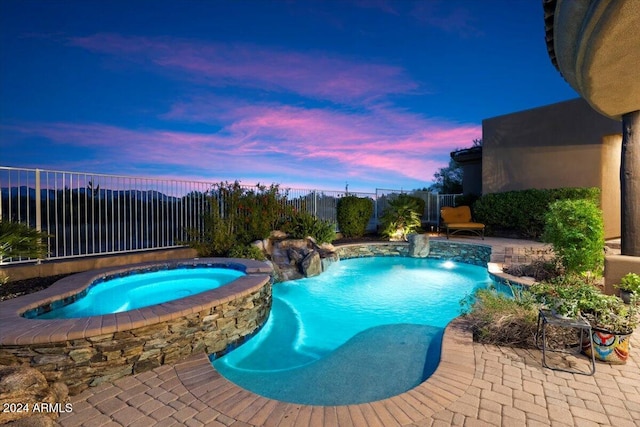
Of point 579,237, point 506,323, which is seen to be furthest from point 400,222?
point 506,323

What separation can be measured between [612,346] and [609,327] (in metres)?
0.16

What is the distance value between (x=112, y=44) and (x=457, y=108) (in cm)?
1281

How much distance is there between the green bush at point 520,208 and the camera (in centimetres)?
927

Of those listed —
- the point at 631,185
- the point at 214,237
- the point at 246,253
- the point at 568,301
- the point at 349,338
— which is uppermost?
the point at 631,185

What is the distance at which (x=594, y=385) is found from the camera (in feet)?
7.44

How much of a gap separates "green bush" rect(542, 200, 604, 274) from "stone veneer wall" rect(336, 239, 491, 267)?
333 cm

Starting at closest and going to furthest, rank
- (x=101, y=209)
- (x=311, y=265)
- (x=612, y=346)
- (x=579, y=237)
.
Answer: (x=612, y=346)
(x=579, y=237)
(x=101, y=209)
(x=311, y=265)

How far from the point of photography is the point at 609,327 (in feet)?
8.54

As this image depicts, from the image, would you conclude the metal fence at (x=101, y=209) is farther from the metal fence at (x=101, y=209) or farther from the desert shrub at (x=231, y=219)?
the desert shrub at (x=231, y=219)

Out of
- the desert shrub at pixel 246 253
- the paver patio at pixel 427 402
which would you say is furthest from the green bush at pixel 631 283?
the desert shrub at pixel 246 253

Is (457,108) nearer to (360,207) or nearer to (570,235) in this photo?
(360,207)

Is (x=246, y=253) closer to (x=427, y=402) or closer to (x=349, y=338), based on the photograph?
(x=349, y=338)

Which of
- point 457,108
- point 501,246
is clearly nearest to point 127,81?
point 501,246

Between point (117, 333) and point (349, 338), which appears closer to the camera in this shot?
point (117, 333)
